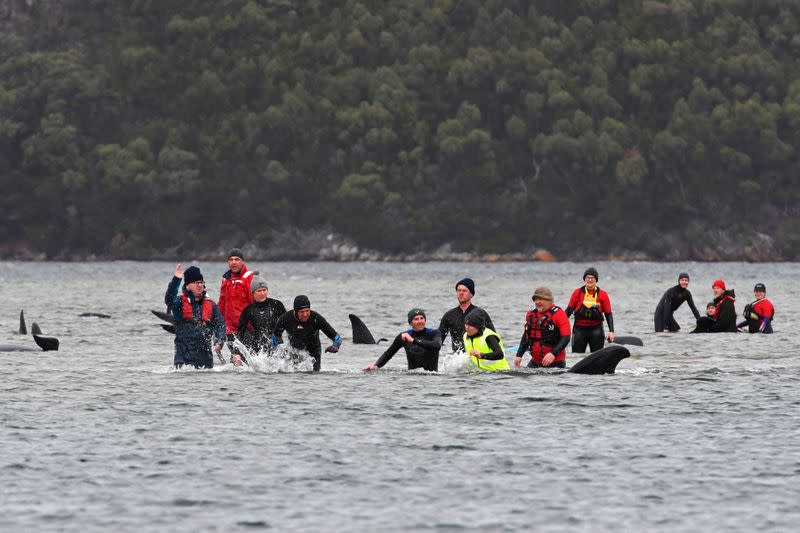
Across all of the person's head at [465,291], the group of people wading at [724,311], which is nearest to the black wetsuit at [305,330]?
the person's head at [465,291]

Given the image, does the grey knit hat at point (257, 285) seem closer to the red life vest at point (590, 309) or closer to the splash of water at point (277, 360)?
the splash of water at point (277, 360)

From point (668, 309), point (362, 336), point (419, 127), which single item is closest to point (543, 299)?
point (362, 336)

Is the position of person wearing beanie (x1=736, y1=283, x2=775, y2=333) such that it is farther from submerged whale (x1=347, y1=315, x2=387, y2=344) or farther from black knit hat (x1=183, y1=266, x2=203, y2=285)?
black knit hat (x1=183, y1=266, x2=203, y2=285)

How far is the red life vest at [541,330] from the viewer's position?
938 inches

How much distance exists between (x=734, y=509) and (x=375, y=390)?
400 inches

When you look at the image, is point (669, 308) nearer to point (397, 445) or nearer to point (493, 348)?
point (493, 348)

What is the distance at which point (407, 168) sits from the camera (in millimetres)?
165250

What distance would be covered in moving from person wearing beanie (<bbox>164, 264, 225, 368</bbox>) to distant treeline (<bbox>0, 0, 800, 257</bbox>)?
135608 mm

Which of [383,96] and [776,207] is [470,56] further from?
[776,207]

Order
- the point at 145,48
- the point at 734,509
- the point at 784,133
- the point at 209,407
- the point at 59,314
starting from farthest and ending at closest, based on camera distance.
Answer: the point at 145,48 < the point at 784,133 < the point at 59,314 < the point at 209,407 < the point at 734,509

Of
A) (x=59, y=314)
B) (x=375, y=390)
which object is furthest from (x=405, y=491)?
(x=59, y=314)

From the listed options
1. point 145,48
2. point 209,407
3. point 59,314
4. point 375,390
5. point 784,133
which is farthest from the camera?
point 145,48

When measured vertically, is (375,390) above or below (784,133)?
below

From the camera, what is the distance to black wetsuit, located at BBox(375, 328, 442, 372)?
23.9 metres
